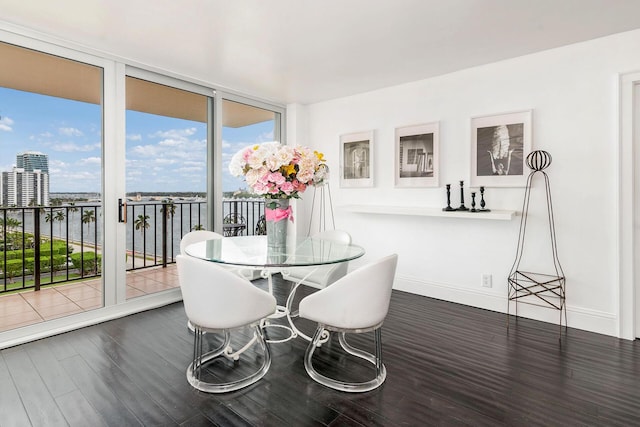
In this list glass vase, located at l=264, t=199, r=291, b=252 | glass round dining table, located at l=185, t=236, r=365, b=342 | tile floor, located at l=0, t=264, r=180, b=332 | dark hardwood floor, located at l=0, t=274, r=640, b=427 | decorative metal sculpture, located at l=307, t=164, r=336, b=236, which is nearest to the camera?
dark hardwood floor, located at l=0, t=274, r=640, b=427

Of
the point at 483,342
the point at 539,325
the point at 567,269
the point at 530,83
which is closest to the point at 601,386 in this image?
the point at 483,342

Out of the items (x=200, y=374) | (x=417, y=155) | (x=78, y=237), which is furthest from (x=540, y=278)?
(x=78, y=237)

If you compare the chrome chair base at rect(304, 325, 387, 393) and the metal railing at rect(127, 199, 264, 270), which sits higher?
the metal railing at rect(127, 199, 264, 270)

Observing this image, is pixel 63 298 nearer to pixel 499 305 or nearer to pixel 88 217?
pixel 88 217

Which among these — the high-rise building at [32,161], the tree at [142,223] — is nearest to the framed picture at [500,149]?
the tree at [142,223]

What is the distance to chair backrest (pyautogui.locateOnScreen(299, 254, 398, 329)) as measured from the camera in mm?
2000

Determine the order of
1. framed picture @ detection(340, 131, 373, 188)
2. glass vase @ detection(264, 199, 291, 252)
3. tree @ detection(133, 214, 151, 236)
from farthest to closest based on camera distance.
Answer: framed picture @ detection(340, 131, 373, 188)
tree @ detection(133, 214, 151, 236)
glass vase @ detection(264, 199, 291, 252)

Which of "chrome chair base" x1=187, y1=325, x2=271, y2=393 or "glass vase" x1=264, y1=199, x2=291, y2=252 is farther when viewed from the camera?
"glass vase" x1=264, y1=199, x2=291, y2=252

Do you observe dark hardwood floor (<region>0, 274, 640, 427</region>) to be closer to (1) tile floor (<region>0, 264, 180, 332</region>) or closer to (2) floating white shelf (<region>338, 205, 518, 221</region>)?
(1) tile floor (<region>0, 264, 180, 332</region>)

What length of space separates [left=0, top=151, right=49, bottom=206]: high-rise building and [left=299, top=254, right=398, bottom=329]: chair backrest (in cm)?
269

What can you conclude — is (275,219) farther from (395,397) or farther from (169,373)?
(395,397)

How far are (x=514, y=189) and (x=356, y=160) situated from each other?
1.94 m

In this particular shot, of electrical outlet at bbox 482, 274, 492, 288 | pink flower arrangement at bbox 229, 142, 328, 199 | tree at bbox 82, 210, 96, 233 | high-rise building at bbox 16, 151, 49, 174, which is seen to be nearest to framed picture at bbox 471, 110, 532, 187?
electrical outlet at bbox 482, 274, 492, 288

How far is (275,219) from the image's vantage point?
2.61 metres
